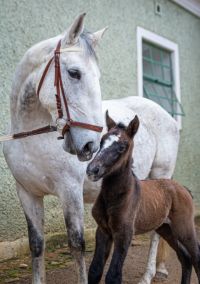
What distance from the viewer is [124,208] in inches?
121

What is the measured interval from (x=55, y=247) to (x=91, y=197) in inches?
78.2

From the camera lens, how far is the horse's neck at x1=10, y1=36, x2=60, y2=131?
3.30 meters

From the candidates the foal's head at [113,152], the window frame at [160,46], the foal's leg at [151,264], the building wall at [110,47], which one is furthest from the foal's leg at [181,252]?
the window frame at [160,46]

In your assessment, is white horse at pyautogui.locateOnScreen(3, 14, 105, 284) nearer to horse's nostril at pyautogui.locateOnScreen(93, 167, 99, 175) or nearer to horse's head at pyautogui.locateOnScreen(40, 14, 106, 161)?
horse's head at pyautogui.locateOnScreen(40, 14, 106, 161)

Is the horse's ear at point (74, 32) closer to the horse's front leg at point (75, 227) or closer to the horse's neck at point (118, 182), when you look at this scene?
the horse's neck at point (118, 182)

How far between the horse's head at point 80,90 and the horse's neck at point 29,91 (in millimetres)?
242

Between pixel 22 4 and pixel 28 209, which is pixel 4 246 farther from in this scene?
pixel 22 4

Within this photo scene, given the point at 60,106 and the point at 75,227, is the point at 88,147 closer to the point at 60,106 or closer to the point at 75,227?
the point at 60,106

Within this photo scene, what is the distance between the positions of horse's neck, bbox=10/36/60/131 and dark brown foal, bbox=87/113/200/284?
61cm

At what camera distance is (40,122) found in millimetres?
Result: 3420

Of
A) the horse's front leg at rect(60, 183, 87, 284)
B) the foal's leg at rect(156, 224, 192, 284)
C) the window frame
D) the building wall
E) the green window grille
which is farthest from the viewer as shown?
the green window grille

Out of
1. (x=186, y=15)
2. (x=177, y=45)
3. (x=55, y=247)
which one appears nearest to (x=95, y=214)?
(x=55, y=247)

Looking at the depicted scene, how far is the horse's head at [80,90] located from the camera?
2873mm

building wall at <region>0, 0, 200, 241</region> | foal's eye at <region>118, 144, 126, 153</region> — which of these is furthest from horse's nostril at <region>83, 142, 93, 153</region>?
building wall at <region>0, 0, 200, 241</region>
